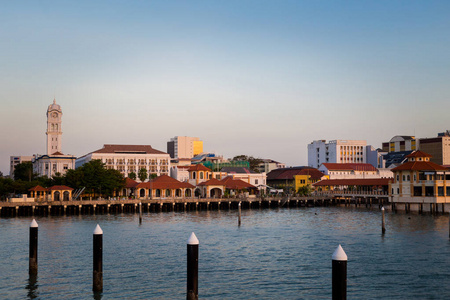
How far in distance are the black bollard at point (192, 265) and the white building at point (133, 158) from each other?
417 ft

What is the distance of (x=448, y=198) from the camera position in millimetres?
86875

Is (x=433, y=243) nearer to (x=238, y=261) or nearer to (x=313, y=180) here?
(x=238, y=261)

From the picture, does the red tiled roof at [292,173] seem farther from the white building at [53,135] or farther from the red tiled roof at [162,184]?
the white building at [53,135]

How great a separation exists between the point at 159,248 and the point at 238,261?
31.1 ft

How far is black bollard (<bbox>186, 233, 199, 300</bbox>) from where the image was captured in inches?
886

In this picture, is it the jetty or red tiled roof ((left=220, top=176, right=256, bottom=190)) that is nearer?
the jetty

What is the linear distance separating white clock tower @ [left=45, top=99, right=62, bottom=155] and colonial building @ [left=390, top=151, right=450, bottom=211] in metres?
118

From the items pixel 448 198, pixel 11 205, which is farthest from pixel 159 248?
pixel 448 198

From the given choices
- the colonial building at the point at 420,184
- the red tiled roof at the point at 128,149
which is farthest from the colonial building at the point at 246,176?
the colonial building at the point at 420,184

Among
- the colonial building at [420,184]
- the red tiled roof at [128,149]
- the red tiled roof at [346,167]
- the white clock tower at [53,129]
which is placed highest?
the white clock tower at [53,129]

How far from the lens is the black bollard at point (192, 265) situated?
22516 mm

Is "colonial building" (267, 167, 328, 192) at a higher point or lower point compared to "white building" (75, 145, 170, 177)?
lower

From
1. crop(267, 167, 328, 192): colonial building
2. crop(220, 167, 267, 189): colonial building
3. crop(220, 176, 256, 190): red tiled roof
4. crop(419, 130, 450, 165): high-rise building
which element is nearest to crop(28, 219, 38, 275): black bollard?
crop(220, 176, 256, 190): red tiled roof

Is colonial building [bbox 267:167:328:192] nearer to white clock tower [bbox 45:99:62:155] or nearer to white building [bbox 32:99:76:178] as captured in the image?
white building [bbox 32:99:76:178]
